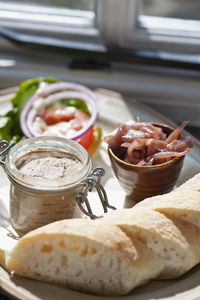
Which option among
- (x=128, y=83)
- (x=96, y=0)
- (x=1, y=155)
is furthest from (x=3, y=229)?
(x=96, y=0)

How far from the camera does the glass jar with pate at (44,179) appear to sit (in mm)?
1389

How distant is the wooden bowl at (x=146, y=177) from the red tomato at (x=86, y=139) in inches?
12.5

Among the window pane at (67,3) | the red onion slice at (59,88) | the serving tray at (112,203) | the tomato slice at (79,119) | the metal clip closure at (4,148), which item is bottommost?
the serving tray at (112,203)

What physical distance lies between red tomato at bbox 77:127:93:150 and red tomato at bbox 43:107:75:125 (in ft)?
0.39

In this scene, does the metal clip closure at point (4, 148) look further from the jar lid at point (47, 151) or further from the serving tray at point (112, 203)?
the serving tray at point (112, 203)

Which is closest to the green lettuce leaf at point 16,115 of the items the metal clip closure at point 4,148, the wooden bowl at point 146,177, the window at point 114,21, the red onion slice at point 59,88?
the red onion slice at point 59,88

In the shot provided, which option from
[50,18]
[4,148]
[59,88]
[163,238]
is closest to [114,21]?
[50,18]

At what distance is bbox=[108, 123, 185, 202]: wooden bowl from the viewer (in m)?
1.55

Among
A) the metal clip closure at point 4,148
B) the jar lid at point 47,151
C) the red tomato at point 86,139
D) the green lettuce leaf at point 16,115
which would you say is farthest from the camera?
the green lettuce leaf at point 16,115

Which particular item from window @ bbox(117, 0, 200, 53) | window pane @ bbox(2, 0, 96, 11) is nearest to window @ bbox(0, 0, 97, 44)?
window pane @ bbox(2, 0, 96, 11)

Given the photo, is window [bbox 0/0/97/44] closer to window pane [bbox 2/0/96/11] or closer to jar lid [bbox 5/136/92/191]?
window pane [bbox 2/0/96/11]

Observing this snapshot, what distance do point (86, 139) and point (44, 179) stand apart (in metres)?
0.58

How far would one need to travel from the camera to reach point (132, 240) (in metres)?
1.28

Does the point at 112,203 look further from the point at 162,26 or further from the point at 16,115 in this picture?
the point at 162,26
